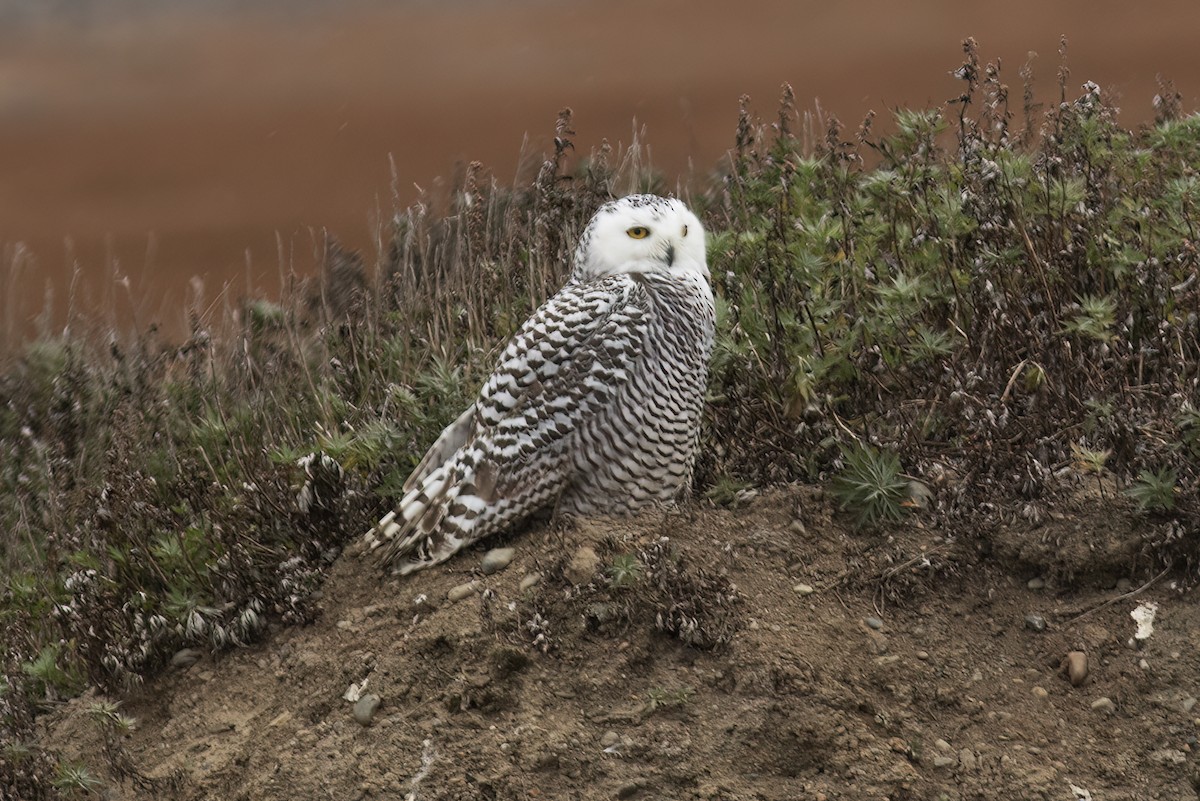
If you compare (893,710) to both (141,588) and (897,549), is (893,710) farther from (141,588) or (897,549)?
(141,588)

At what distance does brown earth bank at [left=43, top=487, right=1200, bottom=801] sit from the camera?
418 centimetres

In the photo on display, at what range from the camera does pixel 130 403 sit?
6707 mm

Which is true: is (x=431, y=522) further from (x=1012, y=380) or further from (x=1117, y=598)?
(x=1117, y=598)

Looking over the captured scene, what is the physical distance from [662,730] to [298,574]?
1.69 meters

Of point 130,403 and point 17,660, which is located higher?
point 130,403

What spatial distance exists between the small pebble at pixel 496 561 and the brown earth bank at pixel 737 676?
0.10ft

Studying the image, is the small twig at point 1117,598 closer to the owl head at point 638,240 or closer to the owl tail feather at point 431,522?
the owl head at point 638,240

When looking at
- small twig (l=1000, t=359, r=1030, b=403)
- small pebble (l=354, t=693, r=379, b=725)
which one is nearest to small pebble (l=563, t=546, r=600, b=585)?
small pebble (l=354, t=693, r=379, b=725)

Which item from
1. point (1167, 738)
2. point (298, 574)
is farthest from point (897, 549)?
point (298, 574)

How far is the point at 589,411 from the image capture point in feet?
15.7

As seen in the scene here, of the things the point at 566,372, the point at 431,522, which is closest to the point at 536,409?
the point at 566,372

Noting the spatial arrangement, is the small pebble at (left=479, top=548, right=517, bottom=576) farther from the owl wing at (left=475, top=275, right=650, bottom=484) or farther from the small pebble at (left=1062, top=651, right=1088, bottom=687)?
the small pebble at (left=1062, top=651, right=1088, bottom=687)

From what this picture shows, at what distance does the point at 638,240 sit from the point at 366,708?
6.33 feet

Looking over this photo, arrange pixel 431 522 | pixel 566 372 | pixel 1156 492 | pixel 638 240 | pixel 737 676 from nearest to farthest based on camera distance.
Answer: pixel 737 676, pixel 1156 492, pixel 566 372, pixel 431 522, pixel 638 240
